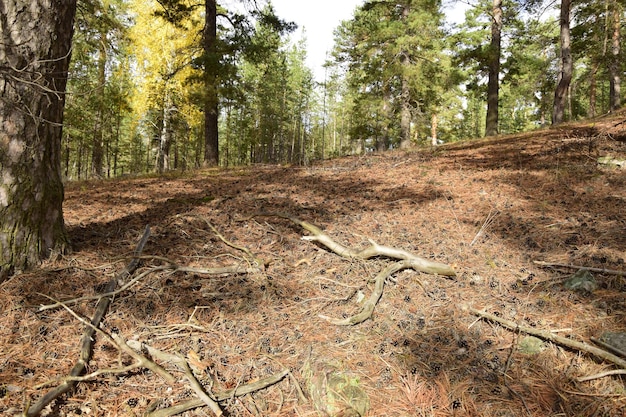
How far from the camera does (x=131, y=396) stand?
2.26 metres

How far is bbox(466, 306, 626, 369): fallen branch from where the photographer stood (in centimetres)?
235

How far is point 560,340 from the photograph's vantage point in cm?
254

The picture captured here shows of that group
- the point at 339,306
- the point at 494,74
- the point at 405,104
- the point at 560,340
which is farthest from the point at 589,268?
the point at 405,104

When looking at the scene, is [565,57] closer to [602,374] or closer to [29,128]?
[602,374]

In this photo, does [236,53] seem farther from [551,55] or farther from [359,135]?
[551,55]

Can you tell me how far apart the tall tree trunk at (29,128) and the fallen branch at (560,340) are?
424 cm

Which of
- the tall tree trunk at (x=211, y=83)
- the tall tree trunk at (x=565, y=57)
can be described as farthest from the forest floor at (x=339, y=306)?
the tall tree trunk at (x=565, y=57)

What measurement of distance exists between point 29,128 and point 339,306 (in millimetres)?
3420

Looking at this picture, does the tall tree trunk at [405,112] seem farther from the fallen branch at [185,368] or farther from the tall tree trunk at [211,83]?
the fallen branch at [185,368]

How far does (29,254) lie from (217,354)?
7.26 ft

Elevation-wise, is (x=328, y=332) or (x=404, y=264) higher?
(x=404, y=264)

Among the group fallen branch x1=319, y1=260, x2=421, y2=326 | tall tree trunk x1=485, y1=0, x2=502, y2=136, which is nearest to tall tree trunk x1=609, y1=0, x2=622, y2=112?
tall tree trunk x1=485, y1=0, x2=502, y2=136

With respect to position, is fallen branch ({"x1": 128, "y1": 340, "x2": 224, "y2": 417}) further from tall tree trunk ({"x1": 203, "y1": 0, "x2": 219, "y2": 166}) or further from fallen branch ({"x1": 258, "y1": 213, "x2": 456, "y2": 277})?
tall tree trunk ({"x1": 203, "y1": 0, "x2": 219, "y2": 166})

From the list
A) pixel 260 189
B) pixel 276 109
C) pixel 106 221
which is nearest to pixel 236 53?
pixel 260 189
